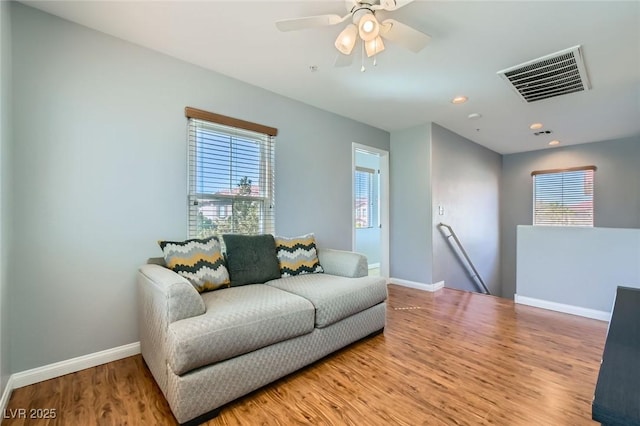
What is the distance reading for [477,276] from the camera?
16.0 feet

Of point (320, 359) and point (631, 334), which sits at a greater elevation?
point (631, 334)

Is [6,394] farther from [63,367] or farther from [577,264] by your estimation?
[577,264]

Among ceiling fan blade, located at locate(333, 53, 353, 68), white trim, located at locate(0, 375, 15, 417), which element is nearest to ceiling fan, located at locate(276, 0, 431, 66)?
ceiling fan blade, located at locate(333, 53, 353, 68)

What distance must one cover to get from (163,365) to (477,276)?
16.1 ft

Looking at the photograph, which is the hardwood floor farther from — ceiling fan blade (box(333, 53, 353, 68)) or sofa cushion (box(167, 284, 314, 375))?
ceiling fan blade (box(333, 53, 353, 68))

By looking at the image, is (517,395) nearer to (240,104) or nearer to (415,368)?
(415,368)

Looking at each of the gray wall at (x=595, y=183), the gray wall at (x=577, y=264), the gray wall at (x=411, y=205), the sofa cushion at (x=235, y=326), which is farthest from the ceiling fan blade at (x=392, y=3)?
the gray wall at (x=595, y=183)

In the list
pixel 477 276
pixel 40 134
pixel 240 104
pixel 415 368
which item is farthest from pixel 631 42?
pixel 40 134

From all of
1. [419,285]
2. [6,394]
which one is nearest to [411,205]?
[419,285]

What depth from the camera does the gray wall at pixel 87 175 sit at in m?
1.82

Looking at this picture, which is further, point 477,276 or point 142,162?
point 477,276

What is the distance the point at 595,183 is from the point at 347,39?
573 cm

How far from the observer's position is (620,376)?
661mm

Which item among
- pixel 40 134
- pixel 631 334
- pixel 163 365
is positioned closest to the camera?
pixel 631 334
